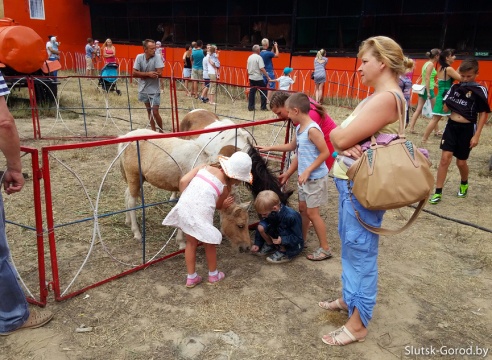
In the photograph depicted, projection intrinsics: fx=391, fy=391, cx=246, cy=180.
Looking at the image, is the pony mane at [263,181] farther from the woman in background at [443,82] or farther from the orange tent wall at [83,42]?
the orange tent wall at [83,42]

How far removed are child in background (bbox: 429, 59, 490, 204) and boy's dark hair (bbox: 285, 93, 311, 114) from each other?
2.49 metres

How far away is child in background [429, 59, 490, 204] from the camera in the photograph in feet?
15.0

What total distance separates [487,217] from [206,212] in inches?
146

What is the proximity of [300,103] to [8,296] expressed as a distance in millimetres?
2451

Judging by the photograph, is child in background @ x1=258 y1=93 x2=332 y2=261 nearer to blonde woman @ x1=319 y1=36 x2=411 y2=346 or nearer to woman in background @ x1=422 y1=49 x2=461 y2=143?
blonde woman @ x1=319 y1=36 x2=411 y2=346

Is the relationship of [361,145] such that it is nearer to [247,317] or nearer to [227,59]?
[247,317]

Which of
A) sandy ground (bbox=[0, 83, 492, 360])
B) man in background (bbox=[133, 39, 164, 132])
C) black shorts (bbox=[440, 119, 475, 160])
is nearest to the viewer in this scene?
sandy ground (bbox=[0, 83, 492, 360])

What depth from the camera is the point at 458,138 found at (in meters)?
4.73

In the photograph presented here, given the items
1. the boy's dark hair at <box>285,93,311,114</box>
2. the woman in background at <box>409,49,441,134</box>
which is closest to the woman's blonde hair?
the boy's dark hair at <box>285,93,311,114</box>

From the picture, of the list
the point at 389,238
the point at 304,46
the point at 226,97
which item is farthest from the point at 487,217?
the point at 304,46

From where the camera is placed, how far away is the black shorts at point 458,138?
4.67 meters

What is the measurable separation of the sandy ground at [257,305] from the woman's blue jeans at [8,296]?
0.09 m

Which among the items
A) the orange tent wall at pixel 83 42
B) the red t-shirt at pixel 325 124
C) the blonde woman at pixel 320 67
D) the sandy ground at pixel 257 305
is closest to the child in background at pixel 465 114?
the sandy ground at pixel 257 305

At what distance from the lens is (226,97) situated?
→ 13664 millimetres
